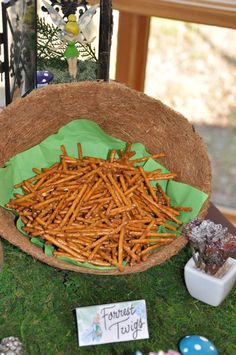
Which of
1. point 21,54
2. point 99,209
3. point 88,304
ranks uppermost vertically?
point 21,54

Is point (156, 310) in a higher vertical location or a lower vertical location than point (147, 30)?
lower

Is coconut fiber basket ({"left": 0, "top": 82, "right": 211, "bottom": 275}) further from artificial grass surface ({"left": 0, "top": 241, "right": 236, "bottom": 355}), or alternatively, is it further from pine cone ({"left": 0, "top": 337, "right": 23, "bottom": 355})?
pine cone ({"left": 0, "top": 337, "right": 23, "bottom": 355})

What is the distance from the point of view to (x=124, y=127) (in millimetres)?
1607

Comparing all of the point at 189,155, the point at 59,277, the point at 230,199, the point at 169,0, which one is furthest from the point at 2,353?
the point at 230,199

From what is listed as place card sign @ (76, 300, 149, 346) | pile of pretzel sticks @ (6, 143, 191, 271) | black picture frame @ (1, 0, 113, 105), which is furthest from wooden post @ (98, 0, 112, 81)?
place card sign @ (76, 300, 149, 346)

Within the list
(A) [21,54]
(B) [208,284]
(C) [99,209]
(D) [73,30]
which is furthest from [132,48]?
(B) [208,284]

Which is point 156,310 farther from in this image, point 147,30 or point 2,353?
point 147,30

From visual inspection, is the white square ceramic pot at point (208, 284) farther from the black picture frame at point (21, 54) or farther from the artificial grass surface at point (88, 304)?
the black picture frame at point (21, 54)

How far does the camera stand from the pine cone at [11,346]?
1.18 meters

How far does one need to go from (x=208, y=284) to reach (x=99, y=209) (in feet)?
0.99

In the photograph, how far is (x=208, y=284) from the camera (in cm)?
131

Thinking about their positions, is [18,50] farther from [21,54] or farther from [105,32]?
[105,32]

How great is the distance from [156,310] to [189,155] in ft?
1.29

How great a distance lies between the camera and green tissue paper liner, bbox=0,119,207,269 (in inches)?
57.4
